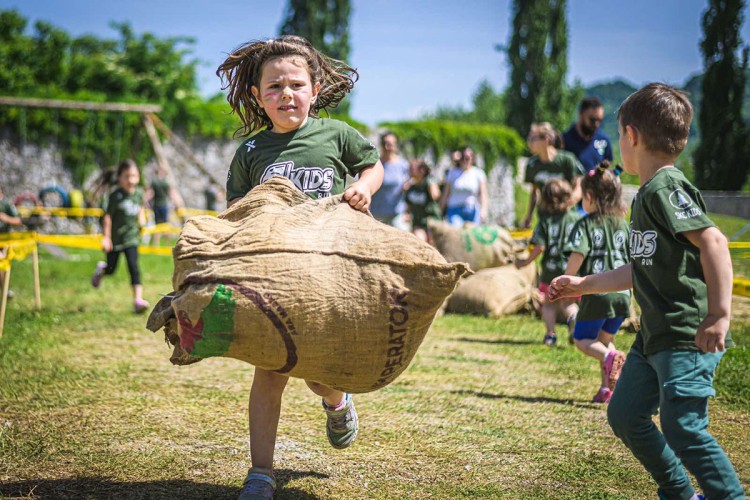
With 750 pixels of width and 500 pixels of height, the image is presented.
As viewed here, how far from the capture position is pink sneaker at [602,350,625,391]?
4.95 m

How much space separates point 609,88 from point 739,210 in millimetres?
7387

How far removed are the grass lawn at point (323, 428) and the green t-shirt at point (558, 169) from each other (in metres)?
1.97

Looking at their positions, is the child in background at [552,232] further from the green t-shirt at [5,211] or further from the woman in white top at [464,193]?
the green t-shirt at [5,211]

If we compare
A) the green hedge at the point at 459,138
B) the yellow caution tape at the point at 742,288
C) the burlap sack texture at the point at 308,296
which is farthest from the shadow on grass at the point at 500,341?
the green hedge at the point at 459,138

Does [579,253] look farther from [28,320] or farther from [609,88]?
[28,320]

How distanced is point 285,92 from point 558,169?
543cm

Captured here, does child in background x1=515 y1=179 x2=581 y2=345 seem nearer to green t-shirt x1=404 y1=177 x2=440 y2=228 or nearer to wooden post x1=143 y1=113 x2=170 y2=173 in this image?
green t-shirt x1=404 y1=177 x2=440 y2=228

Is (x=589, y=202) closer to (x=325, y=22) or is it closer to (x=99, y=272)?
(x=99, y=272)

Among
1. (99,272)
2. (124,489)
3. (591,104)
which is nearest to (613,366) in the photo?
(124,489)

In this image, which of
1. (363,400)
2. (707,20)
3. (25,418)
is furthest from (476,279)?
(707,20)

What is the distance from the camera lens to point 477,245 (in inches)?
407

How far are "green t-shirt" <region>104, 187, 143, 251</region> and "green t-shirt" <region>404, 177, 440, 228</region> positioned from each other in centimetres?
427

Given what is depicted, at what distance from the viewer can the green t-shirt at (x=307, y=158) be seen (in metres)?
3.42

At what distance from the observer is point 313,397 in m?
5.15
